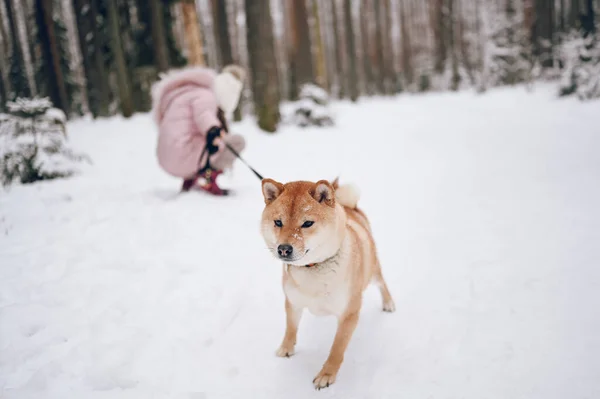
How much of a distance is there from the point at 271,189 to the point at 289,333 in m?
1.01

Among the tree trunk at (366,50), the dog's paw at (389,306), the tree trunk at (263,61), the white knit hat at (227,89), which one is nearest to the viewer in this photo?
the dog's paw at (389,306)

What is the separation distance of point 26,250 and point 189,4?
33.8 feet

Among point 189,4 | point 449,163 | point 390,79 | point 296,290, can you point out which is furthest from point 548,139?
point 390,79

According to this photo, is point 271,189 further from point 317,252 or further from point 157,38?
point 157,38

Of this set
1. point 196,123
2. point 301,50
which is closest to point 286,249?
point 196,123

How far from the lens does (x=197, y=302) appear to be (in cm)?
295

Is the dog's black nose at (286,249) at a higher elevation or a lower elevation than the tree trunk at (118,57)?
lower

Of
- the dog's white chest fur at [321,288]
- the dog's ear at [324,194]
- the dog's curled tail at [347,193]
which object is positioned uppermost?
the dog's ear at [324,194]

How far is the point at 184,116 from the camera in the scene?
5.03 m

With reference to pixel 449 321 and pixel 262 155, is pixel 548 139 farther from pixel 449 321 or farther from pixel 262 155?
pixel 449 321

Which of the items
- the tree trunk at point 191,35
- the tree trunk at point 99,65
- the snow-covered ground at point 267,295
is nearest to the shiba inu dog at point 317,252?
the snow-covered ground at point 267,295

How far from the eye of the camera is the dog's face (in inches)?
77.4

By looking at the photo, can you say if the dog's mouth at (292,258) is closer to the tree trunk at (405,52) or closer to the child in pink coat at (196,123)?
the child in pink coat at (196,123)

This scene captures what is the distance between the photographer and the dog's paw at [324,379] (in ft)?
7.25
